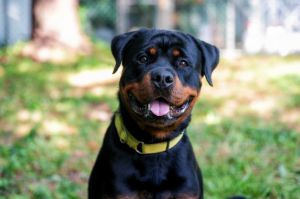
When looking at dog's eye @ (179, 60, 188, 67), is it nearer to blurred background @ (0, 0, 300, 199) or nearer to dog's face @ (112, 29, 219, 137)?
dog's face @ (112, 29, 219, 137)

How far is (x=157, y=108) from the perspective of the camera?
3.39 metres

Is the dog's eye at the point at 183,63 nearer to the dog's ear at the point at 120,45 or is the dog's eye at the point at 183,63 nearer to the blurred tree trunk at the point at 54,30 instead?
the dog's ear at the point at 120,45

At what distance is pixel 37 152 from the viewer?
19.6 ft

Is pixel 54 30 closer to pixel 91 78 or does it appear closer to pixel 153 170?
pixel 91 78

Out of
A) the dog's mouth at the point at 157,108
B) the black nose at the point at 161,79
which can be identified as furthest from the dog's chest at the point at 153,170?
the black nose at the point at 161,79

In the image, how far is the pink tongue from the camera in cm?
337

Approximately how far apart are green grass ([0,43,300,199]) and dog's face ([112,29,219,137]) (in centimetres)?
166

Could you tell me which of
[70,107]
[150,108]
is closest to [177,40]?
[150,108]

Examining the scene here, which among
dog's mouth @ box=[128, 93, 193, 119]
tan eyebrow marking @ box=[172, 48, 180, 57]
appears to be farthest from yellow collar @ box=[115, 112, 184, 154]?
tan eyebrow marking @ box=[172, 48, 180, 57]

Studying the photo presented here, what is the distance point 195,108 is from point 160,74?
4541mm

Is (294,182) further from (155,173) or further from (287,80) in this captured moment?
(287,80)

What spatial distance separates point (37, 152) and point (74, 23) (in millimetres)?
5215

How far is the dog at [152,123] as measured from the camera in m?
3.36

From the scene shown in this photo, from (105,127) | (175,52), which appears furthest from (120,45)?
(105,127)
